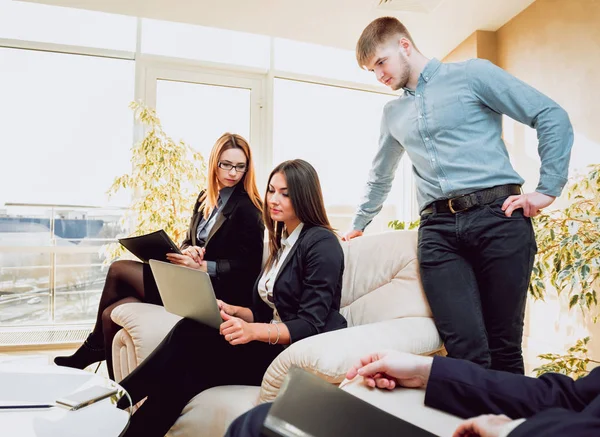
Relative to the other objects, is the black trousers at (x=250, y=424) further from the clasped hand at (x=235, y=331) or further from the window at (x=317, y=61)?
the window at (x=317, y=61)

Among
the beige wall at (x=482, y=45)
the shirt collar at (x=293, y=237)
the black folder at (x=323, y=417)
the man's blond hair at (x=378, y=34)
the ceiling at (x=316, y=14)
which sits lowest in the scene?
the black folder at (x=323, y=417)

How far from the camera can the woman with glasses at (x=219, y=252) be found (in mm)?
2108

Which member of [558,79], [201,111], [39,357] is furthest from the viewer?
[201,111]

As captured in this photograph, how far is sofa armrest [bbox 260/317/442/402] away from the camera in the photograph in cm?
115

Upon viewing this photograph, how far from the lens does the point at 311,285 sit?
4.83 ft

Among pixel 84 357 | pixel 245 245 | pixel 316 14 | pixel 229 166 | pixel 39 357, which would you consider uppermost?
pixel 316 14

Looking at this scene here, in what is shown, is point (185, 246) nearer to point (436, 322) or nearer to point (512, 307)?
point (436, 322)

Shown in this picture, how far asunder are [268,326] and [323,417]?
766mm

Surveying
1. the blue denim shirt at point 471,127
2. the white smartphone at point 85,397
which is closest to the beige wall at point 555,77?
the blue denim shirt at point 471,127

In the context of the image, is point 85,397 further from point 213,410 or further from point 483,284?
point 483,284

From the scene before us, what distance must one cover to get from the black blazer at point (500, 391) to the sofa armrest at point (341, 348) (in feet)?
1.12

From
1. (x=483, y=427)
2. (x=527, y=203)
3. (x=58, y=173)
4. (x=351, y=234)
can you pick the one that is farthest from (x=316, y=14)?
(x=483, y=427)

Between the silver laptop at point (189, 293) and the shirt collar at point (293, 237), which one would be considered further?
the shirt collar at point (293, 237)

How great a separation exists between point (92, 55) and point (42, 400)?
329 centimetres
